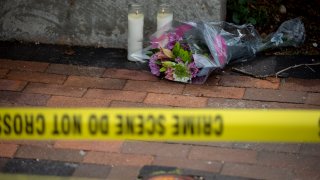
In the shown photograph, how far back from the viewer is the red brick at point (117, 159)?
3.66 meters

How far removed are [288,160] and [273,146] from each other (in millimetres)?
189

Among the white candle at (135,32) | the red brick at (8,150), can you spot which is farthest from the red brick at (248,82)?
the red brick at (8,150)

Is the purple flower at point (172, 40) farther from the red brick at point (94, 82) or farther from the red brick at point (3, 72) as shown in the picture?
the red brick at point (3, 72)

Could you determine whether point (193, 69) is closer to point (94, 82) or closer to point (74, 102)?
point (94, 82)

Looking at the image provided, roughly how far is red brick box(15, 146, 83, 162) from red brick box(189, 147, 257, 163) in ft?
2.40

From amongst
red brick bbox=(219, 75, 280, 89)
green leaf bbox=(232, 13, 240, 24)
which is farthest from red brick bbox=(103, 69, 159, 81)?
green leaf bbox=(232, 13, 240, 24)

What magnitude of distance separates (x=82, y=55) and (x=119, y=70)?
0.45 meters

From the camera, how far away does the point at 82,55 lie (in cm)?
513

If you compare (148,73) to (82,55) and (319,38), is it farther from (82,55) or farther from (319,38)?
(319,38)

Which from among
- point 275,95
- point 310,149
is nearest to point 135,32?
point 275,95

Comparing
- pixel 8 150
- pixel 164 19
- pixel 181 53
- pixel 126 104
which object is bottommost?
pixel 8 150

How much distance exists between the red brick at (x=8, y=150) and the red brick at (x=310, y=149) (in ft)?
6.00

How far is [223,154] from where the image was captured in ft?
12.3

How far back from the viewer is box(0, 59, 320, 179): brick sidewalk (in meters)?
3.62
